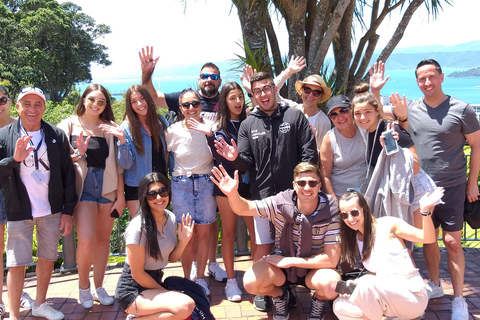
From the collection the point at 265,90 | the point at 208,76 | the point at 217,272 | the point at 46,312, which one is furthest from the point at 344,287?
the point at 46,312

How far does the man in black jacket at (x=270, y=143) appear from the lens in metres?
3.68

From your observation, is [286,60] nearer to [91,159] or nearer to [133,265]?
[91,159]

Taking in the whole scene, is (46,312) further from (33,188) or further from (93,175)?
(93,175)

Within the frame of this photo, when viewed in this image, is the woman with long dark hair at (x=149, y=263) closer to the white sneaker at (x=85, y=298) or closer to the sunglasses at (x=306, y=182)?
the white sneaker at (x=85, y=298)

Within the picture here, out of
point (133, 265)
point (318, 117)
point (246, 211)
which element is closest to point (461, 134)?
point (318, 117)

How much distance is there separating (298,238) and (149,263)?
119cm

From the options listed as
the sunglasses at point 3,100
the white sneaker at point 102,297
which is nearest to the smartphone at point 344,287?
the white sneaker at point 102,297

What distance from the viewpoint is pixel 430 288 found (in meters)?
3.81

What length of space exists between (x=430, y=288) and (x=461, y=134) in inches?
54.1

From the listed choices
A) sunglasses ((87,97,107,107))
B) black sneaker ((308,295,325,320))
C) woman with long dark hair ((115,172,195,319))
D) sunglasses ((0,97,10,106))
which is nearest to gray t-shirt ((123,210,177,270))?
woman with long dark hair ((115,172,195,319))

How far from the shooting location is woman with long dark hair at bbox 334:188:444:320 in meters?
3.03

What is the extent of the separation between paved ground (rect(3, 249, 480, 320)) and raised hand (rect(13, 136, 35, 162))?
1.48m

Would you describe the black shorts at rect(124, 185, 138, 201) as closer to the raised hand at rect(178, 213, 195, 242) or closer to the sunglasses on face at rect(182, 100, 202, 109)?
the raised hand at rect(178, 213, 195, 242)

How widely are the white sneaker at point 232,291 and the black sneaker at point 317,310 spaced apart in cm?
74
